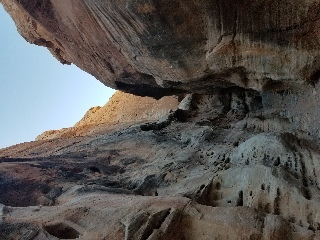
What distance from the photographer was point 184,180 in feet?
18.4

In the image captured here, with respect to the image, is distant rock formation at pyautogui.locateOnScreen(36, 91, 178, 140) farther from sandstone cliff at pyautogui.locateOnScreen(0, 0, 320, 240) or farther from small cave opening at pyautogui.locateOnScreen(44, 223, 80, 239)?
small cave opening at pyautogui.locateOnScreen(44, 223, 80, 239)

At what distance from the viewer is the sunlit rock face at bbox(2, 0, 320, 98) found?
5.11 meters

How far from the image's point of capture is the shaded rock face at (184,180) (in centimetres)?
398

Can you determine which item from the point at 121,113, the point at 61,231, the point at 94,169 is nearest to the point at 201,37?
the point at 94,169

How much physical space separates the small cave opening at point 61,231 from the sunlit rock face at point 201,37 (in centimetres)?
287

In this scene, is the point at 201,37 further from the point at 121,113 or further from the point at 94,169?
the point at 121,113

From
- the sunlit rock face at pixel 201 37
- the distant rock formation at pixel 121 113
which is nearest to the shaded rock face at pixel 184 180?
the sunlit rock face at pixel 201 37

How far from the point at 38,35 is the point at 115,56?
3.67 metres

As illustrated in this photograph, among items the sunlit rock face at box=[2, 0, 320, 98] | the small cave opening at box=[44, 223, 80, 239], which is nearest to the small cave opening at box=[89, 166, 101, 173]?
the sunlit rock face at box=[2, 0, 320, 98]

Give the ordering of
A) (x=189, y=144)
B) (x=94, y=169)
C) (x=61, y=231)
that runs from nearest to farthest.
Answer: (x=61, y=231)
(x=94, y=169)
(x=189, y=144)

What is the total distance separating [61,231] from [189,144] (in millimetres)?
3505

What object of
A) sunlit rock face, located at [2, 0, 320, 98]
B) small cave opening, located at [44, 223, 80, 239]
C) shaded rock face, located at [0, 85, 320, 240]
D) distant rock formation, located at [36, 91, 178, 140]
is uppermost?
distant rock formation, located at [36, 91, 178, 140]

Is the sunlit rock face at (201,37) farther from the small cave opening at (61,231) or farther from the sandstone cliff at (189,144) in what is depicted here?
the small cave opening at (61,231)

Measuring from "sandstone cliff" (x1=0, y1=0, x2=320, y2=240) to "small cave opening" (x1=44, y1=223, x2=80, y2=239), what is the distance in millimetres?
14
